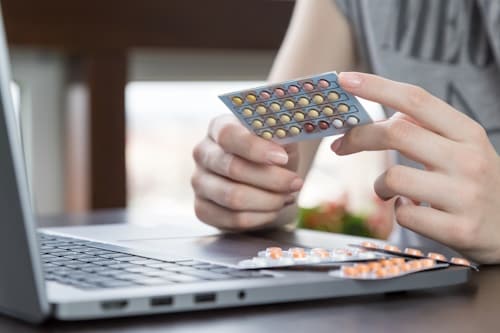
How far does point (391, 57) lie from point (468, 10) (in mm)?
129

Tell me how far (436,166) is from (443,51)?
1.81 feet

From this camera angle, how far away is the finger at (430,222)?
2.56ft

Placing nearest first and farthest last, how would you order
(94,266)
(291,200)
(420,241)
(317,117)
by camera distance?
1. (94,266)
2. (317,117)
3. (291,200)
4. (420,241)

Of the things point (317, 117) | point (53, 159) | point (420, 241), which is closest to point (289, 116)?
point (317, 117)

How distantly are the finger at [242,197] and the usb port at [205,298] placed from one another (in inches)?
15.5

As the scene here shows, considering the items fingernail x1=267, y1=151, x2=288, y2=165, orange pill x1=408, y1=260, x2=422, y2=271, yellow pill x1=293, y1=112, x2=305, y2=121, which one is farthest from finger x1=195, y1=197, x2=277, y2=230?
orange pill x1=408, y1=260, x2=422, y2=271

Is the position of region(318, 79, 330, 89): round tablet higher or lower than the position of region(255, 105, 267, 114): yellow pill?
higher

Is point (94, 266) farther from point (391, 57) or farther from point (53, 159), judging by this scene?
point (53, 159)

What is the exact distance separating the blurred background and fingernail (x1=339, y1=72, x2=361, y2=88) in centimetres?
146

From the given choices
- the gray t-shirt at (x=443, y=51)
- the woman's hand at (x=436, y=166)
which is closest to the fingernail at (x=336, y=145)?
the woman's hand at (x=436, y=166)

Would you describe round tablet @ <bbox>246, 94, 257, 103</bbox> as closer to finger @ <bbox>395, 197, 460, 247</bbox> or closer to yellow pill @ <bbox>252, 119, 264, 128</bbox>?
yellow pill @ <bbox>252, 119, 264, 128</bbox>

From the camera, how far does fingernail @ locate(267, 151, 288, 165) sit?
2.74 ft

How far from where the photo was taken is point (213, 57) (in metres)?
2.65

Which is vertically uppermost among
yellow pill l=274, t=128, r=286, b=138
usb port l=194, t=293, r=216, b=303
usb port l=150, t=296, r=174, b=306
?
yellow pill l=274, t=128, r=286, b=138
